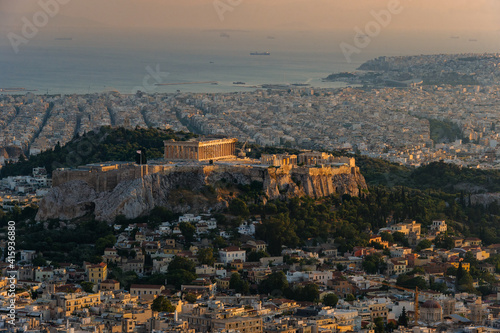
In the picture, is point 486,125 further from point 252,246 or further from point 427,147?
point 252,246

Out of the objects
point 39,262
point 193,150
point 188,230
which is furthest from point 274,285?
point 193,150

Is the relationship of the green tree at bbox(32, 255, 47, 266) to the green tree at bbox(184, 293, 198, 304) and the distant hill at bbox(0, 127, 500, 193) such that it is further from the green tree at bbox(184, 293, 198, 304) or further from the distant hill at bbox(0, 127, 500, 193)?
the distant hill at bbox(0, 127, 500, 193)

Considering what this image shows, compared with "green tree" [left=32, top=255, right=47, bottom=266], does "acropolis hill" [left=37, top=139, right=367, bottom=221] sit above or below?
above

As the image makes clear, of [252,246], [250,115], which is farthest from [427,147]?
[252,246]

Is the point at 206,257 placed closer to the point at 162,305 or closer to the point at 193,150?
the point at 162,305

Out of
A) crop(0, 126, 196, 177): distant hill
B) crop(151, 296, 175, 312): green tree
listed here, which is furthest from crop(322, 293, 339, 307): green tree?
crop(0, 126, 196, 177): distant hill

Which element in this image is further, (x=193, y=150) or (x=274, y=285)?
(x=193, y=150)
